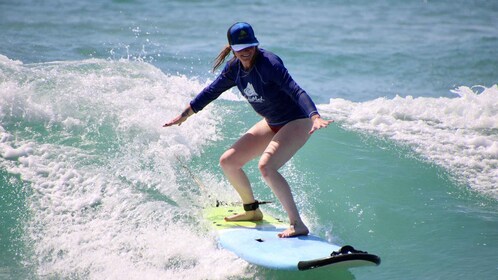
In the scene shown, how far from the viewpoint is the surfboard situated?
5.19 metres

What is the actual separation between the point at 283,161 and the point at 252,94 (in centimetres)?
65

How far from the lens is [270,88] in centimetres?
593

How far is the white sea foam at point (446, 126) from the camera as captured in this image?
850 centimetres

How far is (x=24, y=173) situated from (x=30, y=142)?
613mm

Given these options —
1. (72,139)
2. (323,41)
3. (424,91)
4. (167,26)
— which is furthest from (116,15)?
(72,139)

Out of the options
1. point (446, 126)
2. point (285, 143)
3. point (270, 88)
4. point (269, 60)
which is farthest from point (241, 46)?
point (446, 126)

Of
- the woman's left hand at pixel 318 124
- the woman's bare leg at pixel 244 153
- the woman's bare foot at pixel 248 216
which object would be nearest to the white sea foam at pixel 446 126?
the woman's bare foot at pixel 248 216

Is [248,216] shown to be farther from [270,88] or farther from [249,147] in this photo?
[270,88]

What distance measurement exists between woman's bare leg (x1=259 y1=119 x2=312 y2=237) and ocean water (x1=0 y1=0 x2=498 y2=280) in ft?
1.48

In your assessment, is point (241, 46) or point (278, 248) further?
point (241, 46)

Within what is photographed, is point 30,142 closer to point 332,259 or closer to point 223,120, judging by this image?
point 223,120

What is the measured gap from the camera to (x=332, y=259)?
5176 millimetres

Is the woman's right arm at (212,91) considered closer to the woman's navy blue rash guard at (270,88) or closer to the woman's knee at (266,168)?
the woman's navy blue rash guard at (270,88)

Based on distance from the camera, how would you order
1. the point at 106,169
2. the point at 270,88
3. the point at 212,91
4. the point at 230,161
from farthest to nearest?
the point at 106,169 < the point at 212,91 < the point at 230,161 < the point at 270,88
